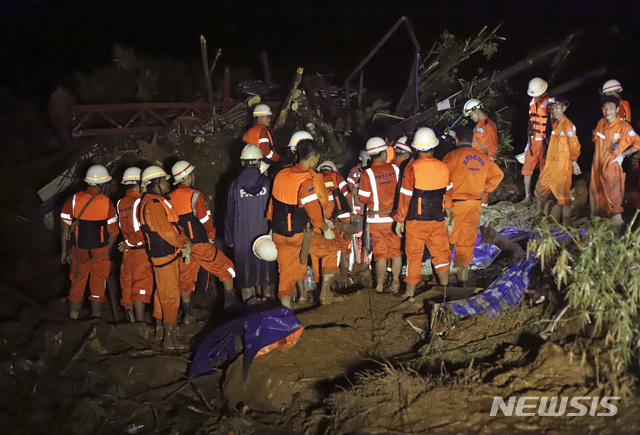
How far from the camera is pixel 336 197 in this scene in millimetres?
6438

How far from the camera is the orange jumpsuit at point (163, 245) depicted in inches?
230

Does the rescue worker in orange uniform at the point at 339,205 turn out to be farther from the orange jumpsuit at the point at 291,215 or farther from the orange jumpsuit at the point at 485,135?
the orange jumpsuit at the point at 485,135

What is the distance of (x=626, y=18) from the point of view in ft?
49.4

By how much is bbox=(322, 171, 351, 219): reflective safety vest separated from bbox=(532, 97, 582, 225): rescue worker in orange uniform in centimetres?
322

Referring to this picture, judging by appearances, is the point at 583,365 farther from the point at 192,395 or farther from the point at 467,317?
the point at 192,395

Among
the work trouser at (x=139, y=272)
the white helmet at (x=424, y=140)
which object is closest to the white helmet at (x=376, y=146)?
the white helmet at (x=424, y=140)

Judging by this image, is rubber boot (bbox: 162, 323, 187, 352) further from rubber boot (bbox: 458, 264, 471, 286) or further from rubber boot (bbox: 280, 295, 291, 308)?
rubber boot (bbox: 458, 264, 471, 286)

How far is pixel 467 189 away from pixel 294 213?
240 cm

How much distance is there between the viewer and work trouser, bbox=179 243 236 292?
655 centimetres

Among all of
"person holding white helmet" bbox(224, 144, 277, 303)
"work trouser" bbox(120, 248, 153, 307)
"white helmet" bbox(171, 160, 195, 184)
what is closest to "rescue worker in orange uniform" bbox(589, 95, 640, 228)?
"person holding white helmet" bbox(224, 144, 277, 303)

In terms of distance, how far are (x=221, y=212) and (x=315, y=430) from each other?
5873 millimetres

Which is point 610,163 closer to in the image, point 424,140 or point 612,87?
point 612,87

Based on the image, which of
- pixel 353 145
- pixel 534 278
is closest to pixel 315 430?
pixel 534 278

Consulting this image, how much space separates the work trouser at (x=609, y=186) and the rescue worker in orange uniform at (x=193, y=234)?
547 cm
